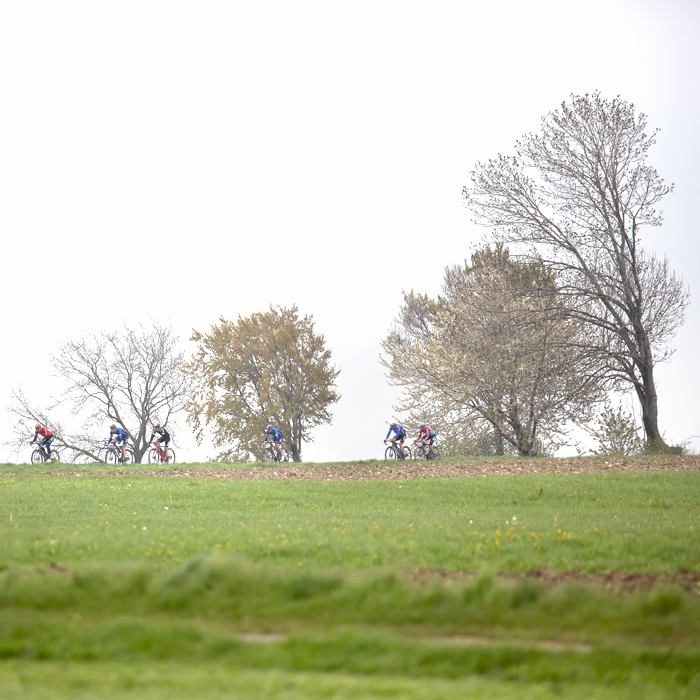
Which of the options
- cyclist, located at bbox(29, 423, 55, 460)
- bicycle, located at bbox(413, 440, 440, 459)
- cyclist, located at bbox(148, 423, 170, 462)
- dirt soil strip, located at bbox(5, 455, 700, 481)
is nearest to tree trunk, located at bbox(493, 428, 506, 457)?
bicycle, located at bbox(413, 440, 440, 459)

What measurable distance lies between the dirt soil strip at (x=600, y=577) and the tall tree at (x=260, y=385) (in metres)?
31.5

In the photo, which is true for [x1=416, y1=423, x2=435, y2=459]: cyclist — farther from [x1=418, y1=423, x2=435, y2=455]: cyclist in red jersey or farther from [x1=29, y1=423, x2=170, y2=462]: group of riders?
[x1=29, y1=423, x2=170, y2=462]: group of riders

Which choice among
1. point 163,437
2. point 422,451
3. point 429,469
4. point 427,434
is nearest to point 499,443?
point 422,451

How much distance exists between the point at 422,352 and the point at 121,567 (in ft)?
88.3

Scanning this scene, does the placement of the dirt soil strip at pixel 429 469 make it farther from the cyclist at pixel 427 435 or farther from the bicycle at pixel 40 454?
the bicycle at pixel 40 454

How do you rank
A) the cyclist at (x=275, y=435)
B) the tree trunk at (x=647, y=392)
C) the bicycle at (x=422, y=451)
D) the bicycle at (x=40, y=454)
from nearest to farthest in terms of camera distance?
the tree trunk at (x=647, y=392) < the bicycle at (x=422, y=451) < the bicycle at (x=40, y=454) < the cyclist at (x=275, y=435)

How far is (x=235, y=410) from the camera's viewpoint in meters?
39.7

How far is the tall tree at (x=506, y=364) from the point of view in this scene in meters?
26.4

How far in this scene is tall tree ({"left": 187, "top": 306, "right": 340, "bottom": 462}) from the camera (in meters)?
39.2

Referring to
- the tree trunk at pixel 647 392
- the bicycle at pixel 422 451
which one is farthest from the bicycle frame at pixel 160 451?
the tree trunk at pixel 647 392

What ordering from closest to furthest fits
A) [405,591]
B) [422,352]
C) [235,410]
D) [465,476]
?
1. [405,591]
2. [465,476]
3. [422,352]
4. [235,410]

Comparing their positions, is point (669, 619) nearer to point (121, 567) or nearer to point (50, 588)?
point (121, 567)

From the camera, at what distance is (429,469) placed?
72.9ft

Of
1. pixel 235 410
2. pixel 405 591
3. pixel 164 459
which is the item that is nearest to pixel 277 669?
pixel 405 591
